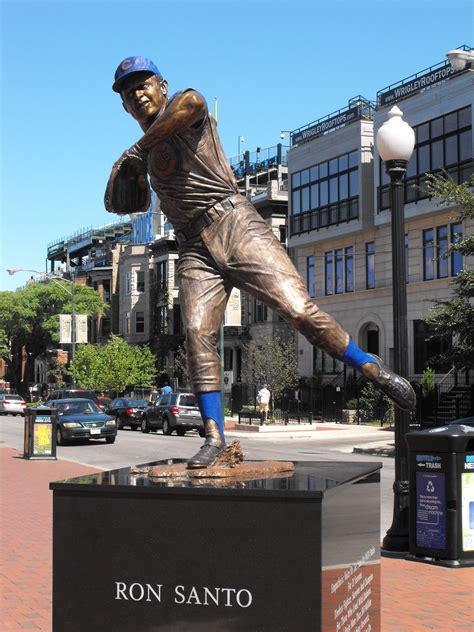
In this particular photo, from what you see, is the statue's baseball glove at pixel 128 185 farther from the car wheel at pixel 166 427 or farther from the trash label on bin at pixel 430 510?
the car wheel at pixel 166 427

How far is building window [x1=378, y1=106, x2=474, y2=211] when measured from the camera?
3453cm

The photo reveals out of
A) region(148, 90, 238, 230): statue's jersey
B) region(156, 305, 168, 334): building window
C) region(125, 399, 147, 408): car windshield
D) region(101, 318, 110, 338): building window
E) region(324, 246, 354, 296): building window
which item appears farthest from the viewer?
region(101, 318, 110, 338): building window

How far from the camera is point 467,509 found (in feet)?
29.5

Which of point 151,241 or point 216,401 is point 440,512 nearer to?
point 216,401

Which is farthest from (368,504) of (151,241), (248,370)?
(151,241)

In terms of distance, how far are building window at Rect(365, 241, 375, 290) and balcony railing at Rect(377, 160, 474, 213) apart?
6.46 feet

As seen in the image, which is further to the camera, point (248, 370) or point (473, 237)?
point (248, 370)

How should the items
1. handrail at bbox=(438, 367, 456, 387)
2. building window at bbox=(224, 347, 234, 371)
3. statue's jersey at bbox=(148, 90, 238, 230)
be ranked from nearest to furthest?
statue's jersey at bbox=(148, 90, 238, 230) → handrail at bbox=(438, 367, 456, 387) → building window at bbox=(224, 347, 234, 371)

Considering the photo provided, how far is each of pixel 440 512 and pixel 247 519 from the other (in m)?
5.11

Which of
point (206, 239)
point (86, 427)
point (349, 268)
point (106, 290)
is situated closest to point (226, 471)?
point (206, 239)

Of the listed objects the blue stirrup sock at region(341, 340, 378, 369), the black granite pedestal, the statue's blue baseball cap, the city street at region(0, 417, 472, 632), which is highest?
the statue's blue baseball cap

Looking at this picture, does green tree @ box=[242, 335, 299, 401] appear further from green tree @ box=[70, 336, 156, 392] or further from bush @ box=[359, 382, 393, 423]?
green tree @ box=[70, 336, 156, 392]

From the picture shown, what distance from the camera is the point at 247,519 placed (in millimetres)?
4395

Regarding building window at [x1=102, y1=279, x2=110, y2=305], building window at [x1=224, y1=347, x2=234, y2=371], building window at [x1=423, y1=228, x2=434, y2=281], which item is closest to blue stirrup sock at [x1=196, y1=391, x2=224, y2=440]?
building window at [x1=423, y1=228, x2=434, y2=281]
